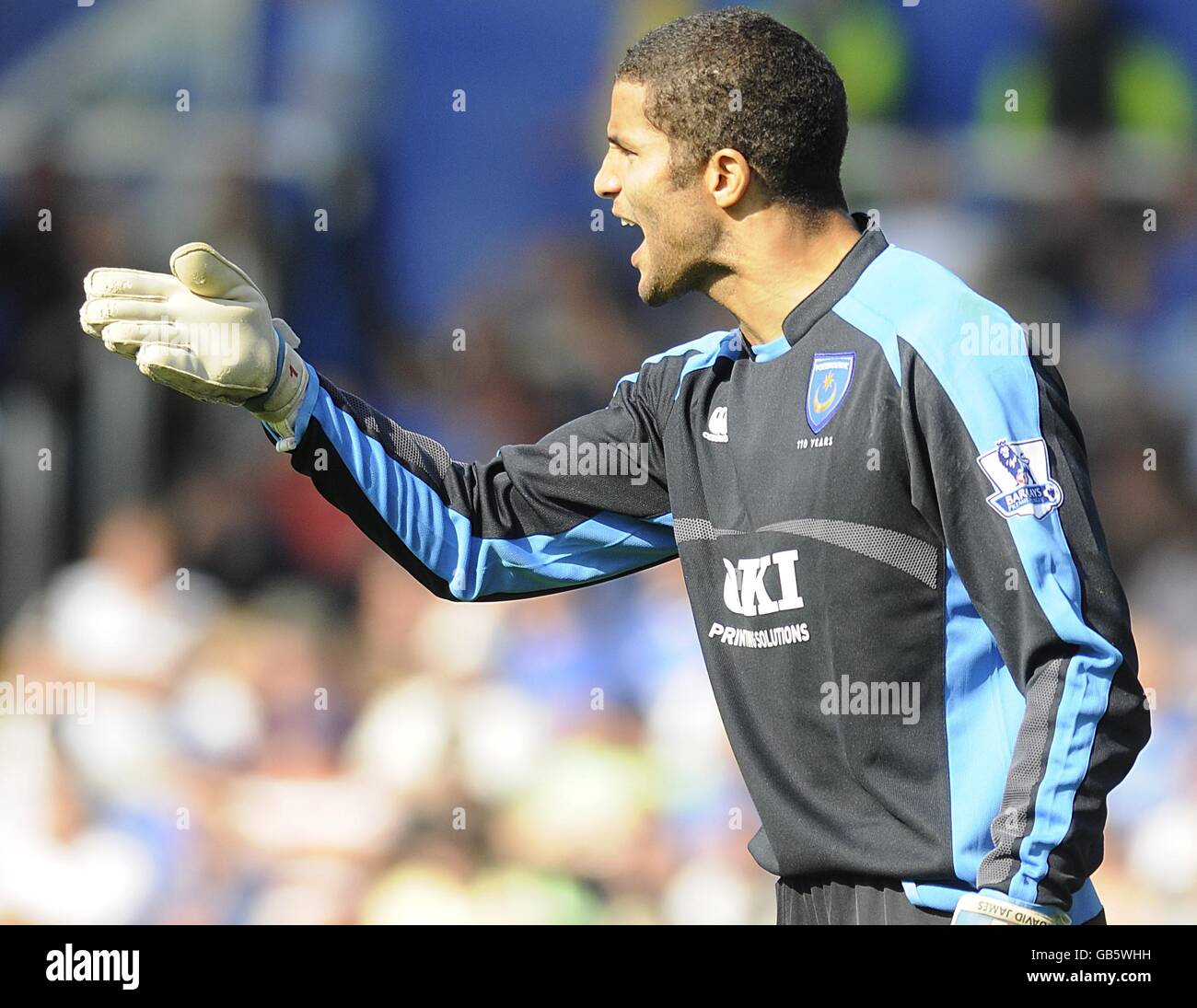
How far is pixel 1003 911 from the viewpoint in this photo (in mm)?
1878

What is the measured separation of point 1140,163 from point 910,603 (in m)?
4.11

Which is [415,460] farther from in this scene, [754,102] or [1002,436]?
[1002,436]

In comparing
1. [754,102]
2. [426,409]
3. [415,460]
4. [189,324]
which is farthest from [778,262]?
[426,409]

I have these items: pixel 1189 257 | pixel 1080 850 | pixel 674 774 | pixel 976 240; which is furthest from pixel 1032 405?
pixel 1189 257

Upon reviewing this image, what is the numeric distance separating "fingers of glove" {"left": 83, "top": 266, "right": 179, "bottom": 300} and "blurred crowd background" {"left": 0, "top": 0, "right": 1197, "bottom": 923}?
2798 millimetres

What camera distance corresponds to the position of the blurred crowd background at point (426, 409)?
488cm

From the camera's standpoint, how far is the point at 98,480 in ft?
17.1

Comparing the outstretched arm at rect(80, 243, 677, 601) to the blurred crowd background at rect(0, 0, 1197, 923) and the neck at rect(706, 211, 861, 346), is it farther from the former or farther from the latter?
the blurred crowd background at rect(0, 0, 1197, 923)

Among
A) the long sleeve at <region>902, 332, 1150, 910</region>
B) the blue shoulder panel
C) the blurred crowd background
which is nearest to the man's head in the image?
the blue shoulder panel

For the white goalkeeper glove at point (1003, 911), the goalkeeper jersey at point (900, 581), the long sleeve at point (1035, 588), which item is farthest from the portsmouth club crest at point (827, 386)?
the white goalkeeper glove at point (1003, 911)

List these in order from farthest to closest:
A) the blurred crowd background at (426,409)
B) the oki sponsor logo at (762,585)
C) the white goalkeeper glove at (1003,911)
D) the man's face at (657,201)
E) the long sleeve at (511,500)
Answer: the blurred crowd background at (426,409) < the long sleeve at (511,500) < the man's face at (657,201) < the oki sponsor logo at (762,585) < the white goalkeeper glove at (1003,911)

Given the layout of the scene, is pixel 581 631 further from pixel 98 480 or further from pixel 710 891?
pixel 98 480

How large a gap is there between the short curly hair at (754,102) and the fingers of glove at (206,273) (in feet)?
2.23

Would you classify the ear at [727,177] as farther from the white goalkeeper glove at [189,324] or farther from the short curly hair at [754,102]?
the white goalkeeper glove at [189,324]
